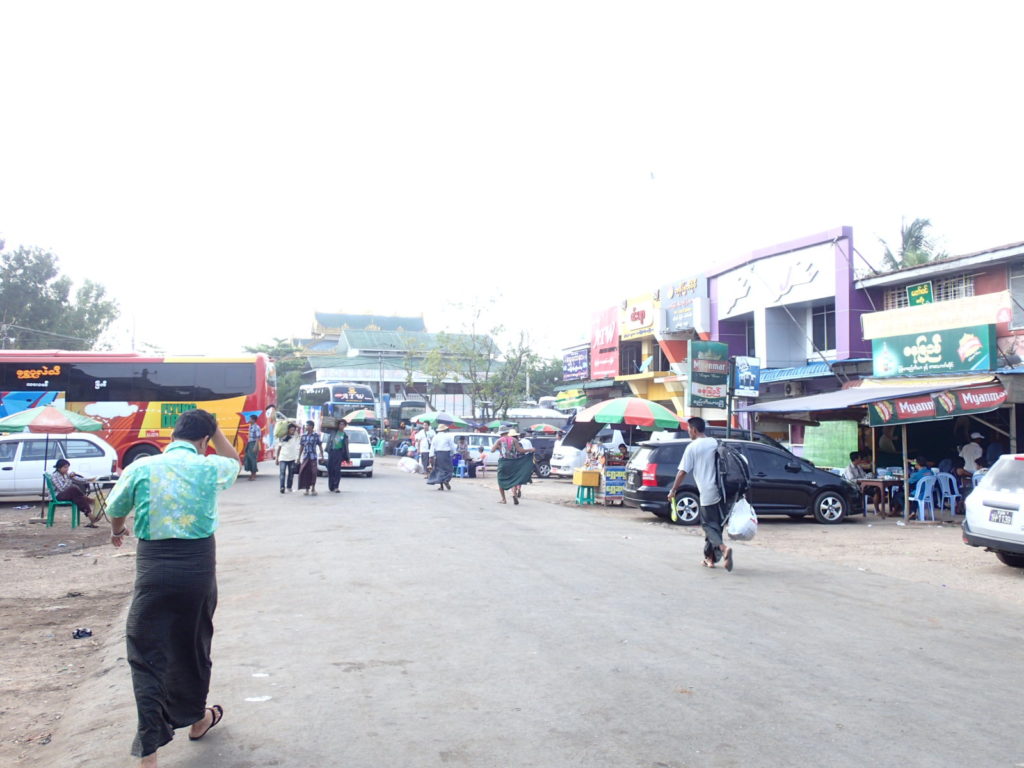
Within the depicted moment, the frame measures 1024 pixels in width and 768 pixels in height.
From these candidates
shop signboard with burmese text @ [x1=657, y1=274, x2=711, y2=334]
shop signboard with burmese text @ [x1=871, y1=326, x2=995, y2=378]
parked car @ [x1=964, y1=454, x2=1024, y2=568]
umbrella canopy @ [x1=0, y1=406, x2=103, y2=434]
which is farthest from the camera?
shop signboard with burmese text @ [x1=657, y1=274, x2=711, y2=334]

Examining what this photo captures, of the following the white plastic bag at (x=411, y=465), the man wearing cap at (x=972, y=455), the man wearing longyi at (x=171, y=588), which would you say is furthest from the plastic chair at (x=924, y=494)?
the white plastic bag at (x=411, y=465)

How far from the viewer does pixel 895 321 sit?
21.7 metres

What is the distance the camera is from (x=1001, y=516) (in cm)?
1083

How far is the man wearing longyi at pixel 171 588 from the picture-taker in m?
4.27

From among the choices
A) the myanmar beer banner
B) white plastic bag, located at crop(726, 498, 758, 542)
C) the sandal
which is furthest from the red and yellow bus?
the sandal

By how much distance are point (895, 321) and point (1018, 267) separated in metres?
2.81

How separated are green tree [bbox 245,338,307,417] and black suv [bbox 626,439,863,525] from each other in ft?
182

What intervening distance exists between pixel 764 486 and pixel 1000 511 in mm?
6402

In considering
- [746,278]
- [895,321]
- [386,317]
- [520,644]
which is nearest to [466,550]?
[520,644]

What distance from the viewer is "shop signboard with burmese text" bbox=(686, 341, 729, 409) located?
65.9 feet

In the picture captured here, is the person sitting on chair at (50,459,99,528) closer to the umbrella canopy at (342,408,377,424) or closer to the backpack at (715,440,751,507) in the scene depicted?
the backpack at (715,440,751,507)

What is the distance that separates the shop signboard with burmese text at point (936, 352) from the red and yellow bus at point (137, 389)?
17.0 metres

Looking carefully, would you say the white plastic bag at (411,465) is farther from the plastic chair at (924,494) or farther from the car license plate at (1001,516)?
the car license plate at (1001,516)

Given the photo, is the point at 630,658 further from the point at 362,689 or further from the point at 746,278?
the point at 746,278
